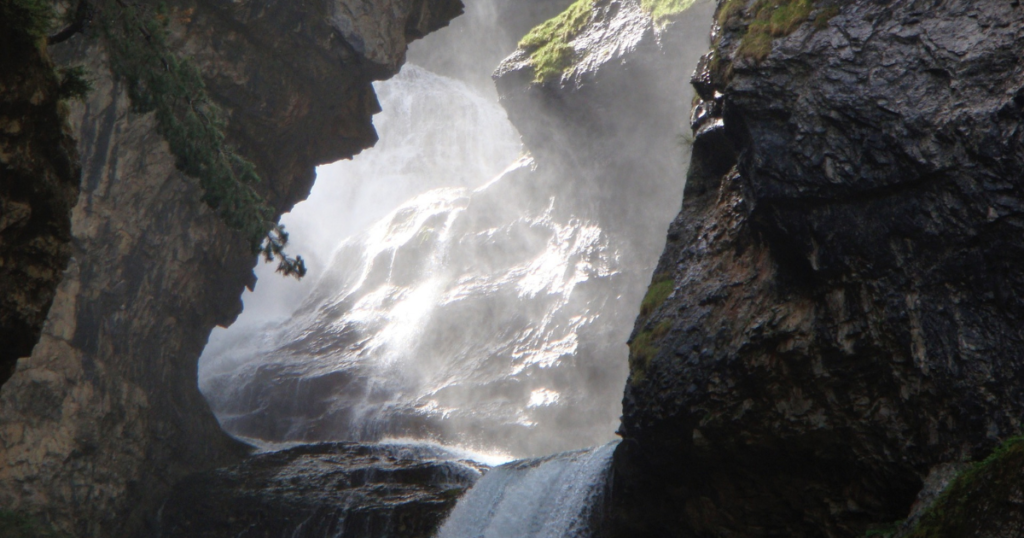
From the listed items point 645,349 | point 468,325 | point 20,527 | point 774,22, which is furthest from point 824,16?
point 468,325

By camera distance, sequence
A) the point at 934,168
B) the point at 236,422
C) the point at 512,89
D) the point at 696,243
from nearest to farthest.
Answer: the point at 934,168 → the point at 696,243 → the point at 236,422 → the point at 512,89

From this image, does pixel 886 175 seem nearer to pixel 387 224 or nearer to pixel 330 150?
pixel 330 150

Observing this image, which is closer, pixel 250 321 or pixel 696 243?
pixel 696 243

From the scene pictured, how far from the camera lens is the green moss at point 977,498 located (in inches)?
156

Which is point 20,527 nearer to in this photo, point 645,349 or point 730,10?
point 645,349

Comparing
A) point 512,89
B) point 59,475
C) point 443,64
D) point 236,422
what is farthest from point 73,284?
point 443,64

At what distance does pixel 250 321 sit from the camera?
1389 inches

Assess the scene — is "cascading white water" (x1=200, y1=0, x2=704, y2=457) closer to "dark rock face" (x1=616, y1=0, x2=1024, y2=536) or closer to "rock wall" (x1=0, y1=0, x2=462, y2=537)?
"rock wall" (x1=0, y1=0, x2=462, y2=537)

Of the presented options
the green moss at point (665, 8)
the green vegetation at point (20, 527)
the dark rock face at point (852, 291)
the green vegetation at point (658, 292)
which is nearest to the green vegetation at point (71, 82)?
the dark rock face at point (852, 291)

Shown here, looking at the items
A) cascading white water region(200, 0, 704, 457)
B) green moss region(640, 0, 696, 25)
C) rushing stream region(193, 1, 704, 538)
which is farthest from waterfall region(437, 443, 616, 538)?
green moss region(640, 0, 696, 25)

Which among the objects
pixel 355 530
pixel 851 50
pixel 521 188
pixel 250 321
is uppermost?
pixel 521 188

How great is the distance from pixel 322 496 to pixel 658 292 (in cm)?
864

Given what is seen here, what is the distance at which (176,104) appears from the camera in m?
9.98

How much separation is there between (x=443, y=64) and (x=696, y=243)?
3833 cm
